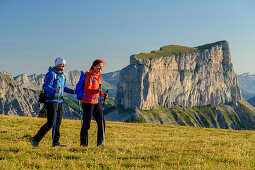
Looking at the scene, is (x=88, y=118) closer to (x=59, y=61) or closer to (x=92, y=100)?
(x=92, y=100)

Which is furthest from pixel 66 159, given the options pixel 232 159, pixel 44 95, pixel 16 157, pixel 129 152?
pixel 232 159

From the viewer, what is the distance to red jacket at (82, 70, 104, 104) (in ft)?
Answer: 31.1

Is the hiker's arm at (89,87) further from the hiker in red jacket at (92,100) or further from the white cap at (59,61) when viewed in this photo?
the white cap at (59,61)

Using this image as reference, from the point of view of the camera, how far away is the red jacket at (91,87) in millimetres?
9492

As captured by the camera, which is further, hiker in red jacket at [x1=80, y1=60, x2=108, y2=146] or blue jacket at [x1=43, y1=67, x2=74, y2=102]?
hiker in red jacket at [x1=80, y1=60, x2=108, y2=146]

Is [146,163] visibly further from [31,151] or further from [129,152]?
[31,151]

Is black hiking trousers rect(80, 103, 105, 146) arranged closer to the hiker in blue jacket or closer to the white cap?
the hiker in blue jacket

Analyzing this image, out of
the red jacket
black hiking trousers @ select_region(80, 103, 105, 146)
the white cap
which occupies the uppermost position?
the white cap

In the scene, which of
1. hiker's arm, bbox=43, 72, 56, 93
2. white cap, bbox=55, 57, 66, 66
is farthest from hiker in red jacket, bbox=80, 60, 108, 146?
hiker's arm, bbox=43, 72, 56, 93

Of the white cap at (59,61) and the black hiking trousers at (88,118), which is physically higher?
the white cap at (59,61)

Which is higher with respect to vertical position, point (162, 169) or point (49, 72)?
point (49, 72)

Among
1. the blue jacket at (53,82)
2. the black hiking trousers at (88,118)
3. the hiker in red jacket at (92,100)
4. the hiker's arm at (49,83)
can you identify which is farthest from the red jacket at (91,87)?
the hiker's arm at (49,83)

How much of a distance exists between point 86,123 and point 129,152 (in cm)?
266

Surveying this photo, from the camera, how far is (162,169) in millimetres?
5875
